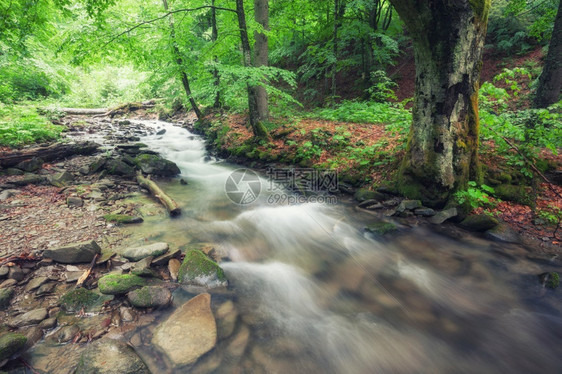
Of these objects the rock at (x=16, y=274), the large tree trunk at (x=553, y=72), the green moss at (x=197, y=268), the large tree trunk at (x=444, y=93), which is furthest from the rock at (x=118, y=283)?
the large tree trunk at (x=553, y=72)

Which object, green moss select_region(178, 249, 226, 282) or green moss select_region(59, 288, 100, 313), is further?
green moss select_region(178, 249, 226, 282)

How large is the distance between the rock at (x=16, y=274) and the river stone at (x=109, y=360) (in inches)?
61.9

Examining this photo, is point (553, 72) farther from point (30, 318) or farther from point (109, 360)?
point (30, 318)

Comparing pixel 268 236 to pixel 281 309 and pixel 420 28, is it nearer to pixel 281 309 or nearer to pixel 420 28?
pixel 281 309

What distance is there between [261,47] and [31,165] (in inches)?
331

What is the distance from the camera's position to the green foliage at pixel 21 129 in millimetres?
7621

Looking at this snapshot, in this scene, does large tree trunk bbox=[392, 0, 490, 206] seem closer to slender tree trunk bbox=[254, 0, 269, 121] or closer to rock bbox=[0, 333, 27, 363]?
rock bbox=[0, 333, 27, 363]

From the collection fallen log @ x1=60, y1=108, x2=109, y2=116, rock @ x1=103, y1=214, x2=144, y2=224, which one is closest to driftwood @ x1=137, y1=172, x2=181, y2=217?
rock @ x1=103, y1=214, x2=144, y2=224

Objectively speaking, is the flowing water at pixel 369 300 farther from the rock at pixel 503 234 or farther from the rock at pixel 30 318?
the rock at pixel 30 318

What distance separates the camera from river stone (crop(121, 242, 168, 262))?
360 centimetres

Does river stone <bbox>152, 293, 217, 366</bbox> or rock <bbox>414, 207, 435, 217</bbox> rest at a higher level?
rock <bbox>414, 207, 435, 217</bbox>

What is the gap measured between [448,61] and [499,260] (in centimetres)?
328

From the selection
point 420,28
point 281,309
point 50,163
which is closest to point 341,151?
point 420,28

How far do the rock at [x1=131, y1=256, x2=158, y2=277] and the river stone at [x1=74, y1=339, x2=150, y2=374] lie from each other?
37.5 inches
